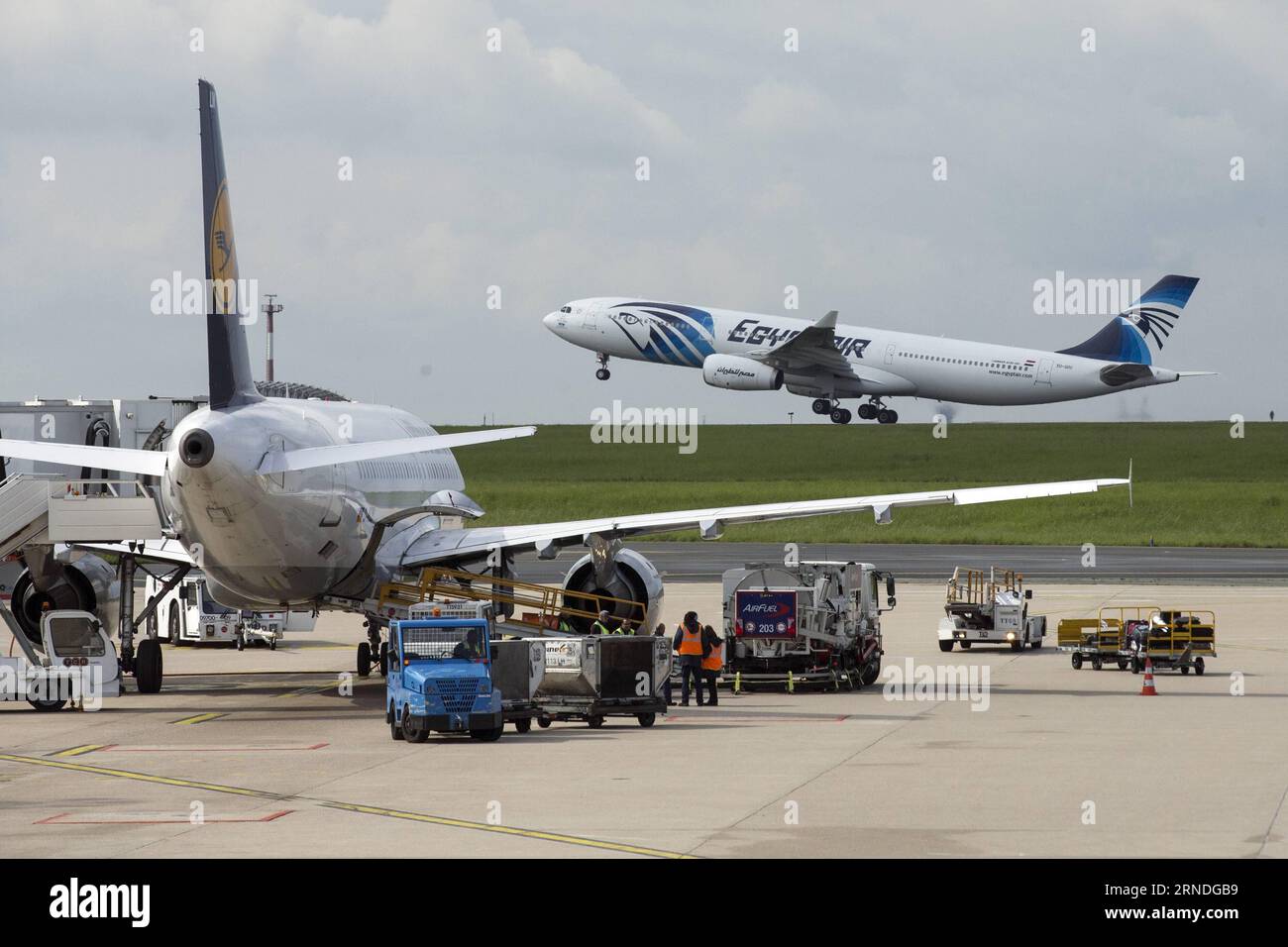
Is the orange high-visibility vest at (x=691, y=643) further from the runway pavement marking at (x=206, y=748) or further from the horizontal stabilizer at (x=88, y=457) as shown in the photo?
the horizontal stabilizer at (x=88, y=457)

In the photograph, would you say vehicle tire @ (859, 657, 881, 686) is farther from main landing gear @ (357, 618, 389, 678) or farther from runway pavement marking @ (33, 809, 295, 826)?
runway pavement marking @ (33, 809, 295, 826)

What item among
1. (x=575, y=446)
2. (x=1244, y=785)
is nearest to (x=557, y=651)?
(x=1244, y=785)

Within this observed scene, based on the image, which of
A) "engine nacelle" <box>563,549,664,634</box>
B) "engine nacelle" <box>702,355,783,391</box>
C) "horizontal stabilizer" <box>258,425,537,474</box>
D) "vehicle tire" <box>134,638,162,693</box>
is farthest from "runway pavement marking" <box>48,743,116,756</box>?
"engine nacelle" <box>702,355,783,391</box>

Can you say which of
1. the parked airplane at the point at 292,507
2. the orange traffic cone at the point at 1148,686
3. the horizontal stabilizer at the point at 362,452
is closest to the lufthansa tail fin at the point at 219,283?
the parked airplane at the point at 292,507

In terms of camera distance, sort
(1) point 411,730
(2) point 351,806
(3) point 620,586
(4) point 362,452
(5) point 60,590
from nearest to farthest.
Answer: (2) point 351,806 < (1) point 411,730 < (4) point 362,452 < (3) point 620,586 < (5) point 60,590

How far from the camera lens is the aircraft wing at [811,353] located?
10081 centimetres

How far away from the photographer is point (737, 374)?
10019cm

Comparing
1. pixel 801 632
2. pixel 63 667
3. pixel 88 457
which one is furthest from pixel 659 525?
pixel 63 667

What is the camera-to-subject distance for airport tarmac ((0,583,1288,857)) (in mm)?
19250

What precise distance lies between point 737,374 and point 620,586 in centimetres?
6435

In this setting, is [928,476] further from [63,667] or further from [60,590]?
[63,667]

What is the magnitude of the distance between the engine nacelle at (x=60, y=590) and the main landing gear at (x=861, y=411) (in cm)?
7247
